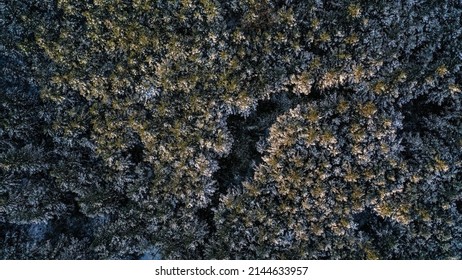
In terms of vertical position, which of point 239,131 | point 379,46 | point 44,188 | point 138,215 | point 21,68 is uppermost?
point 21,68

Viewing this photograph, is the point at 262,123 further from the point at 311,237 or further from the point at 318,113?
the point at 311,237

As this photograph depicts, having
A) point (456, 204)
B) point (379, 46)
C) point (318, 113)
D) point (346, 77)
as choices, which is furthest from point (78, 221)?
point (456, 204)

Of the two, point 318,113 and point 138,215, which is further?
point 138,215

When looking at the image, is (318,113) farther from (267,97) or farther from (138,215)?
(138,215)

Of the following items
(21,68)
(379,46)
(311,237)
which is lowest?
(311,237)

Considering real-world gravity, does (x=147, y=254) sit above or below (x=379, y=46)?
below

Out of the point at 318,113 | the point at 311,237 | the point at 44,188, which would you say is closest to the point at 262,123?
the point at 318,113
